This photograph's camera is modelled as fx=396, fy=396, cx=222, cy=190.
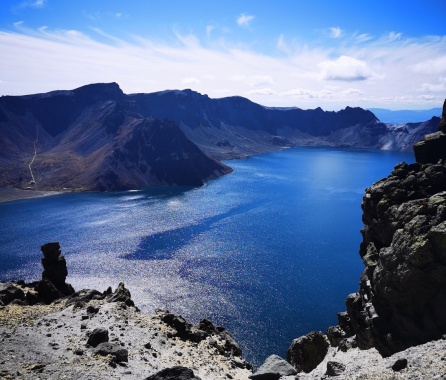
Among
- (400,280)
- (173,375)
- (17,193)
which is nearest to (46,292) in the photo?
(173,375)

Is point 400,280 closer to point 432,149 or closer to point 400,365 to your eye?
point 400,365

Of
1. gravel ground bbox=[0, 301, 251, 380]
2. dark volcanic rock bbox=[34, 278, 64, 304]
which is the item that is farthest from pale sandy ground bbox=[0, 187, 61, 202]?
gravel ground bbox=[0, 301, 251, 380]

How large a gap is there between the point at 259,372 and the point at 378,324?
1142 cm

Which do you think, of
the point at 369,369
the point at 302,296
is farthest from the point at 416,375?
the point at 302,296

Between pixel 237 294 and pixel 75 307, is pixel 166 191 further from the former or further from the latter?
pixel 75 307

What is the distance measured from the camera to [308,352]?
43656 mm

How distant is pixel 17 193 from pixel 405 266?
183m

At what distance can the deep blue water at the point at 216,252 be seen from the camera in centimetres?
7206

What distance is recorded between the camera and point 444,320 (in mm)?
29922

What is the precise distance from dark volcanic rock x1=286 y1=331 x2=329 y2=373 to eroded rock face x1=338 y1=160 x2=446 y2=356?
450cm

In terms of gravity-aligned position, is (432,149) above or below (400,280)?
above

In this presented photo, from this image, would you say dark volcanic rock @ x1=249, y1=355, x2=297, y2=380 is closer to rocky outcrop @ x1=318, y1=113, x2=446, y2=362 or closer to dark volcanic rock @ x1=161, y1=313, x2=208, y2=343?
rocky outcrop @ x1=318, y1=113, x2=446, y2=362

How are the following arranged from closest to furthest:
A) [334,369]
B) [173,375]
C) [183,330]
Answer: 1. [173,375]
2. [334,369]
3. [183,330]

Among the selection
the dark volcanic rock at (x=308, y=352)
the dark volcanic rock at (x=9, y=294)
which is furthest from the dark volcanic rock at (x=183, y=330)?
the dark volcanic rock at (x=9, y=294)
